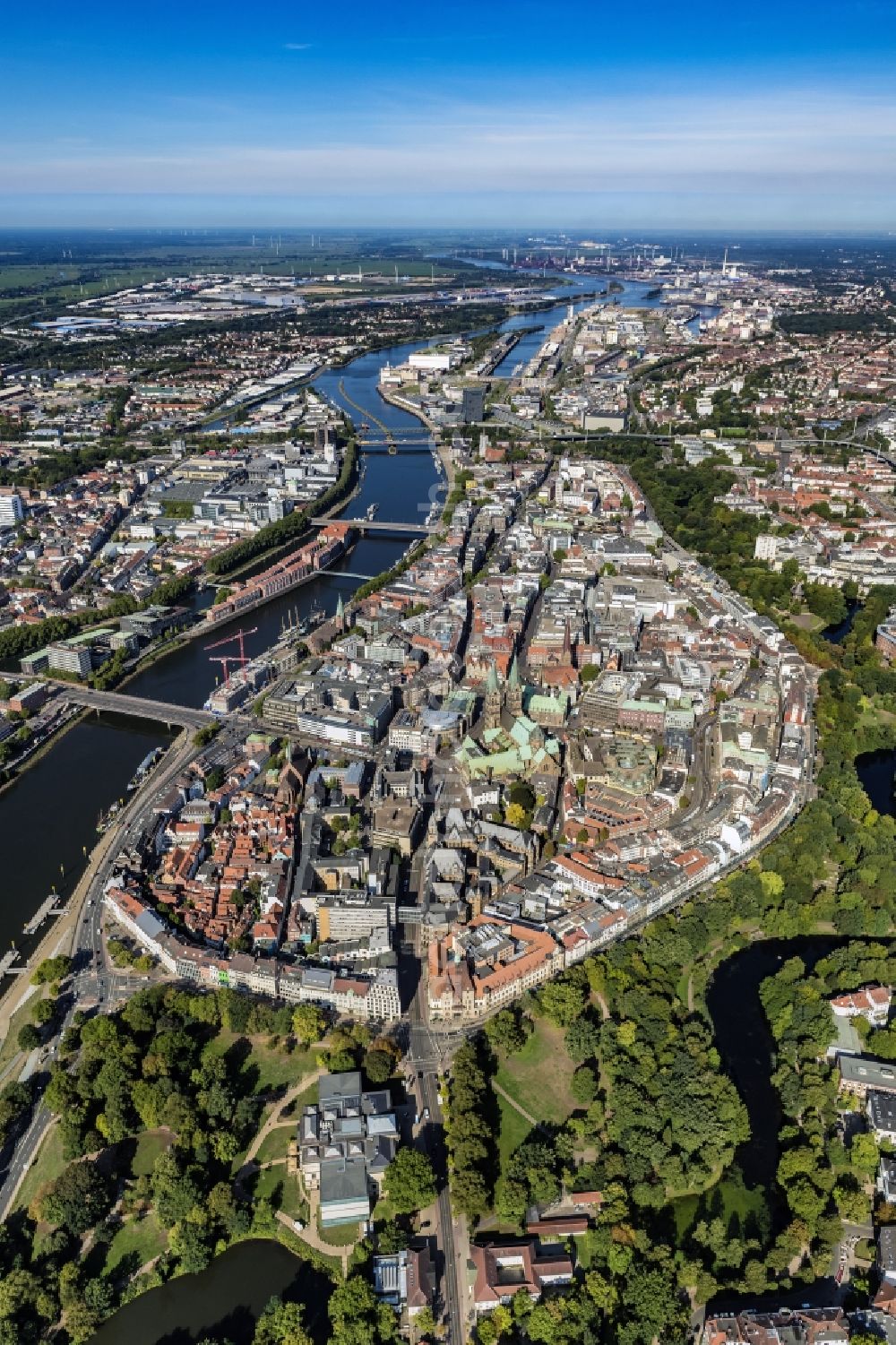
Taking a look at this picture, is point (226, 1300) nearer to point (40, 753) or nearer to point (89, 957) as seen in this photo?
point (89, 957)

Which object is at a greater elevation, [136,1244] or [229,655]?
[229,655]

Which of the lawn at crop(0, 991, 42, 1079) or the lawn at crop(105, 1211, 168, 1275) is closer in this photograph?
the lawn at crop(105, 1211, 168, 1275)

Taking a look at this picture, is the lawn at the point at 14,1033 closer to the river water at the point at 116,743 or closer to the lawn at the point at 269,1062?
the river water at the point at 116,743

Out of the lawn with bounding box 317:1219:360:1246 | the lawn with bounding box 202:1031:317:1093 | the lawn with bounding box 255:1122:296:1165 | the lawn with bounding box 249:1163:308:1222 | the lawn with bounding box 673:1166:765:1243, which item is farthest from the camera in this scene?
the lawn with bounding box 202:1031:317:1093

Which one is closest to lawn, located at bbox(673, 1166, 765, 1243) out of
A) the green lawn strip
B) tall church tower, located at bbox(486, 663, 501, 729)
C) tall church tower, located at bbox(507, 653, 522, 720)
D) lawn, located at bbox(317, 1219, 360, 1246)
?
lawn, located at bbox(317, 1219, 360, 1246)

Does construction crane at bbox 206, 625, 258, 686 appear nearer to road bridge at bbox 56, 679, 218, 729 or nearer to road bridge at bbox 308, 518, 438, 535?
road bridge at bbox 56, 679, 218, 729

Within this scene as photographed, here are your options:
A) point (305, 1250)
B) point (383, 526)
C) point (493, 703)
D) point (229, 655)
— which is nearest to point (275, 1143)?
point (305, 1250)

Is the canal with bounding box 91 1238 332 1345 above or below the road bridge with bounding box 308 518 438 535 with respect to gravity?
below

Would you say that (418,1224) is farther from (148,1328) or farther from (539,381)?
(539,381)
